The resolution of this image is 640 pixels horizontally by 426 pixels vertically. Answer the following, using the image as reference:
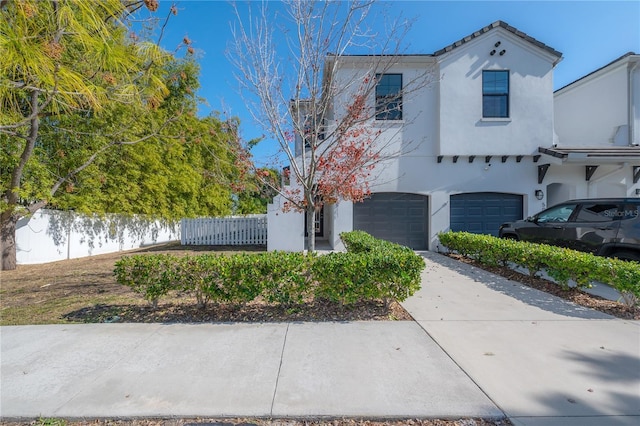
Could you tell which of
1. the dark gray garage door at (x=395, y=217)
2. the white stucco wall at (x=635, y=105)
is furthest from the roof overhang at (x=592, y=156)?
the dark gray garage door at (x=395, y=217)

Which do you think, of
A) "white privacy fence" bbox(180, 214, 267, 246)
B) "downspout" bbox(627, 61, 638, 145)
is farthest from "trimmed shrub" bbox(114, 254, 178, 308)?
"downspout" bbox(627, 61, 638, 145)

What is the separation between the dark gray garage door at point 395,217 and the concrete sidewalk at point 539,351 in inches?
209

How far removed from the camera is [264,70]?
5641mm

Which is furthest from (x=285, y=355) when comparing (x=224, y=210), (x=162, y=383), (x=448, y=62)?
(x=224, y=210)

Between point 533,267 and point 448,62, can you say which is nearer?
point 533,267

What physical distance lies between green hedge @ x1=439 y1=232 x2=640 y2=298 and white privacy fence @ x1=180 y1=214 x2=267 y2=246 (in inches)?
330

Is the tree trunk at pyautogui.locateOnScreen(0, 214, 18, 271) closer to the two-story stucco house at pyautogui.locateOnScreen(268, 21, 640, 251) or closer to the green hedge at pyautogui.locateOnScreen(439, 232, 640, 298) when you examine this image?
the two-story stucco house at pyautogui.locateOnScreen(268, 21, 640, 251)

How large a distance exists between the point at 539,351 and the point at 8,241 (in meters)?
12.3

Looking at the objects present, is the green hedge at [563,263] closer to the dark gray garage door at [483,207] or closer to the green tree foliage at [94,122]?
the dark gray garage door at [483,207]

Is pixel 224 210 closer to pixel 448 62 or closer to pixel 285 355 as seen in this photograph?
pixel 448 62

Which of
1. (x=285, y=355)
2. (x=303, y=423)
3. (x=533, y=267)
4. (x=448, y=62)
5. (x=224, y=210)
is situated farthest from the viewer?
(x=224, y=210)

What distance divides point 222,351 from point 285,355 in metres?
0.74

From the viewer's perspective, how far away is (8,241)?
8.38 metres

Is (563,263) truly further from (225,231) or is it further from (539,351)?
(225,231)
